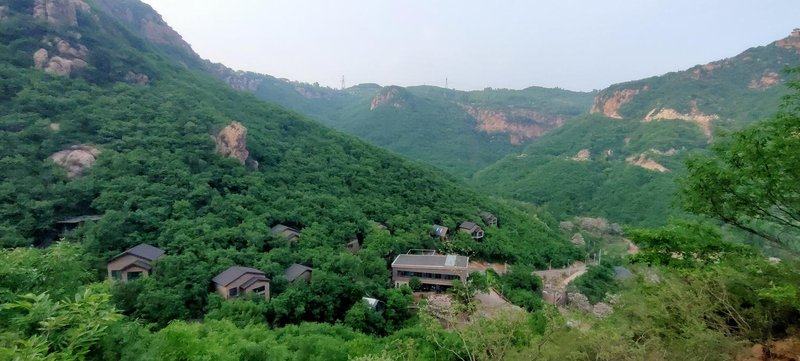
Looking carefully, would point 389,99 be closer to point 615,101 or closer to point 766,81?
point 615,101

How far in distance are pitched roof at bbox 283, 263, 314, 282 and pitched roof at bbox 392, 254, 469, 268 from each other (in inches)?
192

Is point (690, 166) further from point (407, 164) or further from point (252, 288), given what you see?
point (407, 164)

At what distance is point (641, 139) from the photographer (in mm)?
58250

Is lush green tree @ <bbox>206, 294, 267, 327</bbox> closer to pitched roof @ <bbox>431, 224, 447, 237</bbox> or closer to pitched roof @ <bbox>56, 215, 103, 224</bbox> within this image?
pitched roof @ <bbox>56, 215, 103, 224</bbox>

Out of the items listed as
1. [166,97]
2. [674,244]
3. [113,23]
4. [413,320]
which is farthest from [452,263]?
[113,23]

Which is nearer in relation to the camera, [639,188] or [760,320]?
[760,320]

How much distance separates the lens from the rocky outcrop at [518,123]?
96438 mm

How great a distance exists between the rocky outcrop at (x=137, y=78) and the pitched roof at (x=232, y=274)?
845 inches

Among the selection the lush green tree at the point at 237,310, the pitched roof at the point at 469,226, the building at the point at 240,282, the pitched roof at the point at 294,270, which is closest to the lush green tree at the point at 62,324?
the lush green tree at the point at 237,310

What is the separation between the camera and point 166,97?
28.2 meters

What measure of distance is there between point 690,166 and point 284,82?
385 ft

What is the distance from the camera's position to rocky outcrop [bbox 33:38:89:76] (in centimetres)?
2456

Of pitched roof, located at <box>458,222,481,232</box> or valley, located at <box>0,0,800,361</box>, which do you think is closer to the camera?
valley, located at <box>0,0,800,361</box>

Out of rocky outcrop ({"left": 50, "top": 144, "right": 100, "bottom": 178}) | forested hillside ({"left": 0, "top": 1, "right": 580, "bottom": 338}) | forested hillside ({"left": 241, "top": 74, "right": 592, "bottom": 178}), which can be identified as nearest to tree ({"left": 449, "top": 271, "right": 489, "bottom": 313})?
forested hillside ({"left": 0, "top": 1, "right": 580, "bottom": 338})
